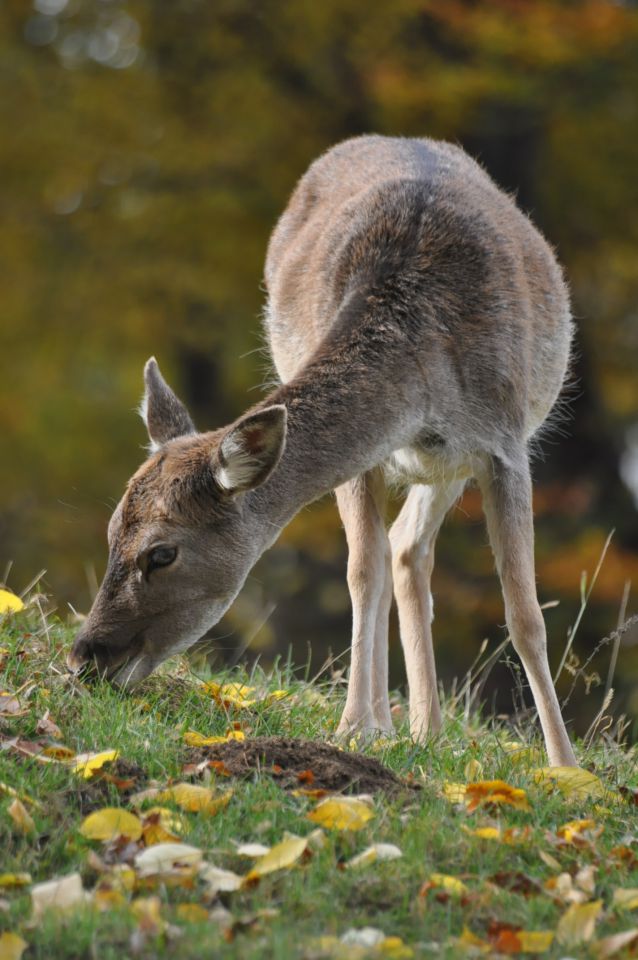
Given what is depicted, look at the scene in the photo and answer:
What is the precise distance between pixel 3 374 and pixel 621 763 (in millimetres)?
12537

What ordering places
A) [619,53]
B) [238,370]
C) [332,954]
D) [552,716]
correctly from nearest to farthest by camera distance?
[332,954], [552,716], [619,53], [238,370]

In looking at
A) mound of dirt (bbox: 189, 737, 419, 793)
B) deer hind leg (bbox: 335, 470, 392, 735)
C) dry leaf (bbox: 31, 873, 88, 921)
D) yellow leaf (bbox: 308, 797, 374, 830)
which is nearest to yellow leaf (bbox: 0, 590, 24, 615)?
deer hind leg (bbox: 335, 470, 392, 735)

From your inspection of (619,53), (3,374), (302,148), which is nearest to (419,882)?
(619,53)

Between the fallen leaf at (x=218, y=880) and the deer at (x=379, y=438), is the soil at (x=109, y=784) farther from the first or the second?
the deer at (x=379, y=438)

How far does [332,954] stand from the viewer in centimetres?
367

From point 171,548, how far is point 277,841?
163 cm

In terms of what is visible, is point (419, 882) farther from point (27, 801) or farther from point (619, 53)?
point (619, 53)

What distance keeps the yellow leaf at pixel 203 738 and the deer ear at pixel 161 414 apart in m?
1.38

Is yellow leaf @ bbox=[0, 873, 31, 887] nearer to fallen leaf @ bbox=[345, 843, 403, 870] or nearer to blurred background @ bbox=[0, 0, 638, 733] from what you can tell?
fallen leaf @ bbox=[345, 843, 403, 870]

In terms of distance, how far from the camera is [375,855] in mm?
4309

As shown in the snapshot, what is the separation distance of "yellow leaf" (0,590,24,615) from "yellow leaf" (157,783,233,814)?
191 centimetres

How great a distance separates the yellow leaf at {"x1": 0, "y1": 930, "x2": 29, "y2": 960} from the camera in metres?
3.60

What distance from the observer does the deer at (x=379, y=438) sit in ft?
19.0

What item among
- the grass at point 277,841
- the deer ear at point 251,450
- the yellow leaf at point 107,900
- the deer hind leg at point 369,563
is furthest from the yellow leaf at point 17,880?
the deer hind leg at point 369,563
